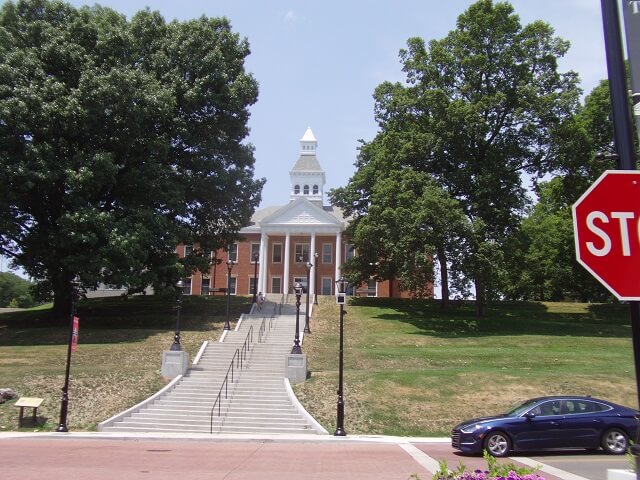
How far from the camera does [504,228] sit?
1556 inches

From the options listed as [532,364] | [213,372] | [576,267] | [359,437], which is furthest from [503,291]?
[359,437]

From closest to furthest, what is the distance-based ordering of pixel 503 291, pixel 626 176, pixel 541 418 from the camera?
pixel 626 176 → pixel 541 418 → pixel 503 291

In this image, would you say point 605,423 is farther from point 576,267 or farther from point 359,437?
point 576,267

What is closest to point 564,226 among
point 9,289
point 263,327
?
point 263,327

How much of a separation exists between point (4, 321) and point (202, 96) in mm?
21032

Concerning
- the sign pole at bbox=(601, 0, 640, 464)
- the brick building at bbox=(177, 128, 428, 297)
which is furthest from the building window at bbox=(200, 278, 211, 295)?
the sign pole at bbox=(601, 0, 640, 464)

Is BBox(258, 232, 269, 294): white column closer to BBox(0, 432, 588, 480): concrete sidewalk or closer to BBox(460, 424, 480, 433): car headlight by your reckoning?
BBox(0, 432, 588, 480): concrete sidewalk

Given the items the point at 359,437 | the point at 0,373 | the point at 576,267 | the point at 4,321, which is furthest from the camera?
the point at 576,267

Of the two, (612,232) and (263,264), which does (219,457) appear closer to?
(612,232)

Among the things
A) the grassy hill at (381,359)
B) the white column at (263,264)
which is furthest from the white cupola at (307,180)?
the grassy hill at (381,359)

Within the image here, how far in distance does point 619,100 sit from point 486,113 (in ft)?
129

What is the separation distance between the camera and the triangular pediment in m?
56.7

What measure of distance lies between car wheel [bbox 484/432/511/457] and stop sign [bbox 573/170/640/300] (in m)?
12.1

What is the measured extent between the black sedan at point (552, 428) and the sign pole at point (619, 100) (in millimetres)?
11641
